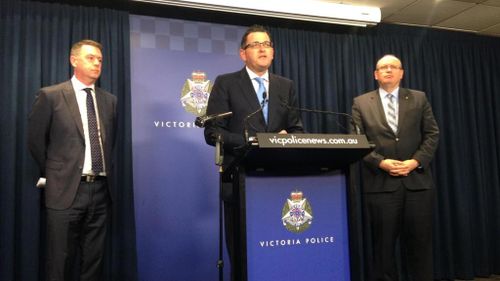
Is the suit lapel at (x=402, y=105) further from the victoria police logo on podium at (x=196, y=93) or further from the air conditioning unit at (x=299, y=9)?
the victoria police logo on podium at (x=196, y=93)

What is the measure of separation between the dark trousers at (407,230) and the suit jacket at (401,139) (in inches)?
2.9

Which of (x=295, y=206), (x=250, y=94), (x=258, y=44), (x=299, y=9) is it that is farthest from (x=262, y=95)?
(x=299, y=9)

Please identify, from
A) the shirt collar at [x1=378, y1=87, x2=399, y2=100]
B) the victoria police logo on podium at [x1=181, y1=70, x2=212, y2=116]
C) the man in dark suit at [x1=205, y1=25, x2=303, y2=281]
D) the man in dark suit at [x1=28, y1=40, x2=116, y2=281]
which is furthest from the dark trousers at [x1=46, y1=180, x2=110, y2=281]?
the shirt collar at [x1=378, y1=87, x2=399, y2=100]

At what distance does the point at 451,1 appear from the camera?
423cm

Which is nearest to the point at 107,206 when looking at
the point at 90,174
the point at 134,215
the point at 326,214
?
the point at 90,174

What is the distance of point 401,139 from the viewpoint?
304 centimetres

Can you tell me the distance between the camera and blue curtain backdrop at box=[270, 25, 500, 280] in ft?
14.6

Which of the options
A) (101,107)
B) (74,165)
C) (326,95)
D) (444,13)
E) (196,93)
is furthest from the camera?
(444,13)

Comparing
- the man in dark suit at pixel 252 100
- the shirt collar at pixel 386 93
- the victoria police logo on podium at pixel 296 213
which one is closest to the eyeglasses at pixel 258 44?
the man in dark suit at pixel 252 100

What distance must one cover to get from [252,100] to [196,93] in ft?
5.76

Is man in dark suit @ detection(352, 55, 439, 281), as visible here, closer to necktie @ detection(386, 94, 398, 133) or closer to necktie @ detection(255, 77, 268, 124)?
necktie @ detection(386, 94, 398, 133)

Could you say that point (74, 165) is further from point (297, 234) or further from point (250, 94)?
point (297, 234)

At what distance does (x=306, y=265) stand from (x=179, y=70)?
260 cm

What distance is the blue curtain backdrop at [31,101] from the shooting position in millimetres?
3277
